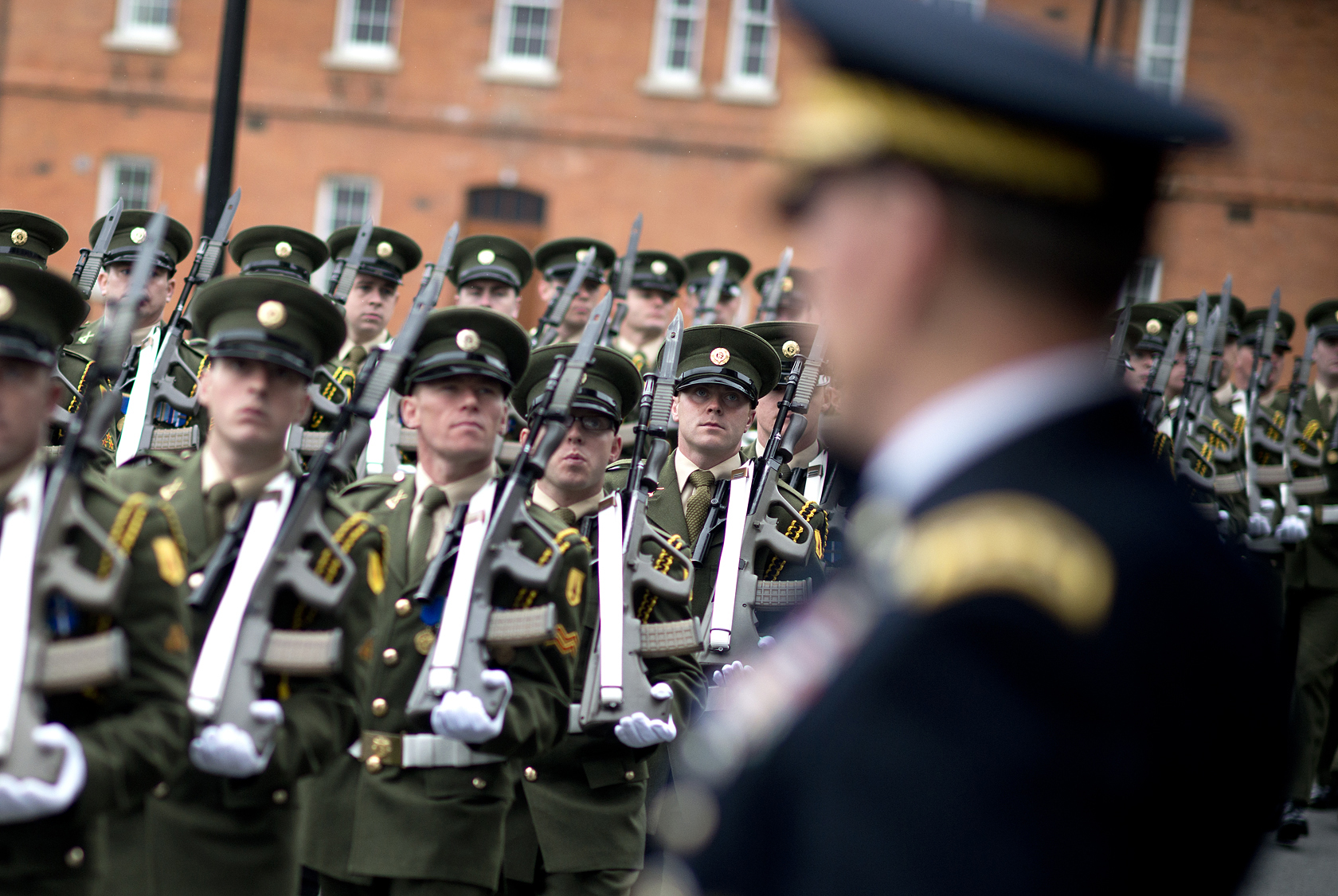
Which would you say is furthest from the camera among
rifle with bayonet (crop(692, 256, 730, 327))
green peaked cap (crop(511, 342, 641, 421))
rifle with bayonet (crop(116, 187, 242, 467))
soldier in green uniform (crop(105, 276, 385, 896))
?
rifle with bayonet (crop(692, 256, 730, 327))

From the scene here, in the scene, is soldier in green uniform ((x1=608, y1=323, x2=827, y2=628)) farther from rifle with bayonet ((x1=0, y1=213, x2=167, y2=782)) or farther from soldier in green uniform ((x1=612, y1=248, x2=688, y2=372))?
soldier in green uniform ((x1=612, y1=248, x2=688, y2=372))

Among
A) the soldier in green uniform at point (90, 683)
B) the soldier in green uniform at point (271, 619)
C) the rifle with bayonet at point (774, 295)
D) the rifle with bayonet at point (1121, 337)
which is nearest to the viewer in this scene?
the soldier in green uniform at point (90, 683)

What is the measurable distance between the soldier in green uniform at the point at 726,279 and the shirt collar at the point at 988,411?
34.2 ft

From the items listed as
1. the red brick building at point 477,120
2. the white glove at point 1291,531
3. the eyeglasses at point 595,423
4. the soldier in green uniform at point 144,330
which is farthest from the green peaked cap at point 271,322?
the red brick building at point 477,120

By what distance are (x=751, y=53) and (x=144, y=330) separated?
17333 millimetres

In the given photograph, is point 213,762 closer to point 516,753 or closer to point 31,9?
point 516,753

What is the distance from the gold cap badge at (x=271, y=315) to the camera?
Result: 4527 millimetres

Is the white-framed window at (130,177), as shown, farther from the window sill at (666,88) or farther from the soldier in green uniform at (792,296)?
the soldier in green uniform at (792,296)

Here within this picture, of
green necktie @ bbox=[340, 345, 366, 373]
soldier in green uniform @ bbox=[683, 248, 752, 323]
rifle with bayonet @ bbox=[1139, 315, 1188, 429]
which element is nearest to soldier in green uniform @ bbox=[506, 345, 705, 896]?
green necktie @ bbox=[340, 345, 366, 373]

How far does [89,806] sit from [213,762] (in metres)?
0.51

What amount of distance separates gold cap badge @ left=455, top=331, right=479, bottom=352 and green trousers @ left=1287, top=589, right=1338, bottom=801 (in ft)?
22.4

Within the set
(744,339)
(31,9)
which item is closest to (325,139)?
(31,9)

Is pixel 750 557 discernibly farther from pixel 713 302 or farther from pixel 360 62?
pixel 360 62

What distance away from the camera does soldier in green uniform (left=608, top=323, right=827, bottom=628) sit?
657cm
